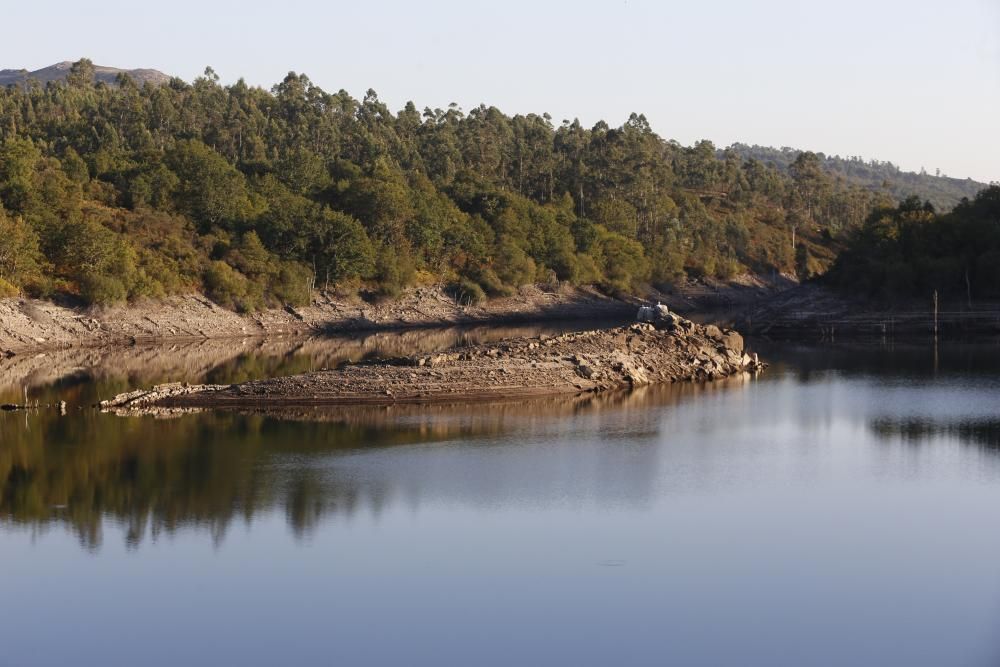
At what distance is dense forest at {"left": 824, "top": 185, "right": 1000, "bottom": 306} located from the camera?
71250mm

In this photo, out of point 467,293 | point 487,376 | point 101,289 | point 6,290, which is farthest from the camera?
point 467,293

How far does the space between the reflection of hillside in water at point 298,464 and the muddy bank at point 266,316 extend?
2530 centimetres

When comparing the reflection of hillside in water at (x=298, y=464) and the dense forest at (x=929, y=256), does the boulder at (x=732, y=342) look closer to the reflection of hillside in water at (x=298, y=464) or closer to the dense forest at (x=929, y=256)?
the reflection of hillside in water at (x=298, y=464)

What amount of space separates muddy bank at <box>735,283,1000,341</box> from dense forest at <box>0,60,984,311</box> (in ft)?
43.0

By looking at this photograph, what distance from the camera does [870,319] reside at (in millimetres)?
71688

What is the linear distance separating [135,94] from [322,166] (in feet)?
111

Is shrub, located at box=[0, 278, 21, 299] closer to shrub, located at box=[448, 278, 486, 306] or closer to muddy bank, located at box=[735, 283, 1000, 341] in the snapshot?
shrub, located at box=[448, 278, 486, 306]

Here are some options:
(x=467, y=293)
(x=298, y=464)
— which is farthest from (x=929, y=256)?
(x=298, y=464)

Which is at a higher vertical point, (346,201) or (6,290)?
(346,201)

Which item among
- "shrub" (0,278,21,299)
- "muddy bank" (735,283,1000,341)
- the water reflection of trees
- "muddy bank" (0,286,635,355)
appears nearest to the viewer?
the water reflection of trees

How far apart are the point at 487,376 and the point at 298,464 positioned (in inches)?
487

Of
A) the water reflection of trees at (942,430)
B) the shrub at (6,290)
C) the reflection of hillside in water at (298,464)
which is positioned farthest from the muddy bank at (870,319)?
the shrub at (6,290)

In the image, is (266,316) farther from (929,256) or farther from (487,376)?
(929,256)

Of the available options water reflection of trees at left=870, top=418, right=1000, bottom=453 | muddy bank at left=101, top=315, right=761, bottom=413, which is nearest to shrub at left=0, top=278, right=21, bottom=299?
muddy bank at left=101, top=315, right=761, bottom=413
